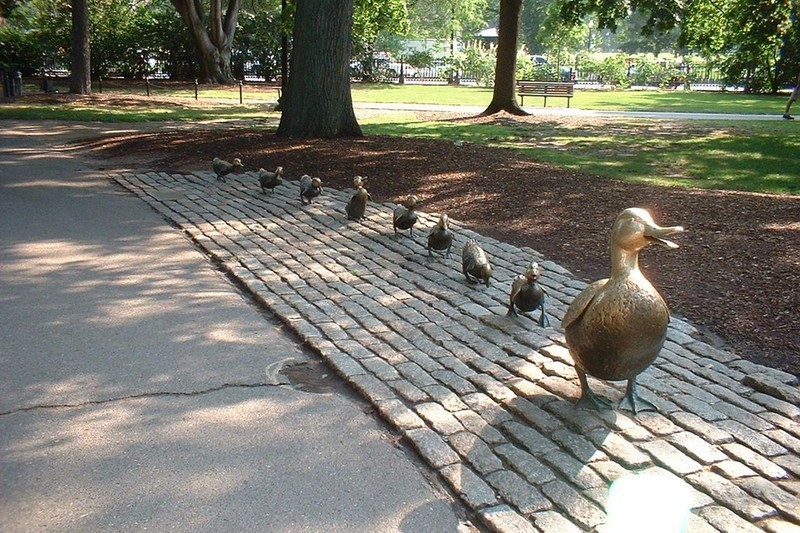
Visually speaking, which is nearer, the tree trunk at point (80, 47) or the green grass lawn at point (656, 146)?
the green grass lawn at point (656, 146)

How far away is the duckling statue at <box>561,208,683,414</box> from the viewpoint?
440cm

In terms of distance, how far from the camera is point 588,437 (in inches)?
175

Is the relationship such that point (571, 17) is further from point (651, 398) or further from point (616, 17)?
point (651, 398)

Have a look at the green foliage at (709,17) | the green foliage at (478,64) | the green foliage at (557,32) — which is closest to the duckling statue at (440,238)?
the green foliage at (709,17)

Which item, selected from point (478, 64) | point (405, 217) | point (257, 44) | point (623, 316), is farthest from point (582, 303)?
point (478, 64)

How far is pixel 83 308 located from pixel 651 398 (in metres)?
4.85

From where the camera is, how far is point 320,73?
15.7 metres

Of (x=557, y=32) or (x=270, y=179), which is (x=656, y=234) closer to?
(x=270, y=179)

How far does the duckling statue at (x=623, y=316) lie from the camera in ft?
14.4

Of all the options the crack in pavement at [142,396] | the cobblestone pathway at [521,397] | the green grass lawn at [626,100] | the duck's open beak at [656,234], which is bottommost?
the crack in pavement at [142,396]

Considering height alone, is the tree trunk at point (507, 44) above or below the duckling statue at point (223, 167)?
above

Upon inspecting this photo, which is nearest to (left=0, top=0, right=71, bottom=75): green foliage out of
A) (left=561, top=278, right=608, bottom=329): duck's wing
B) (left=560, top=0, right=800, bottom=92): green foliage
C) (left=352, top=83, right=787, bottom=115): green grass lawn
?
(left=352, top=83, right=787, bottom=115): green grass lawn

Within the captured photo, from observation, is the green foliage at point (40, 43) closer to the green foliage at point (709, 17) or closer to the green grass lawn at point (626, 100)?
the green grass lawn at point (626, 100)

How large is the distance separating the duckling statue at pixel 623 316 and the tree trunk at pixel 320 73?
39.5 feet
